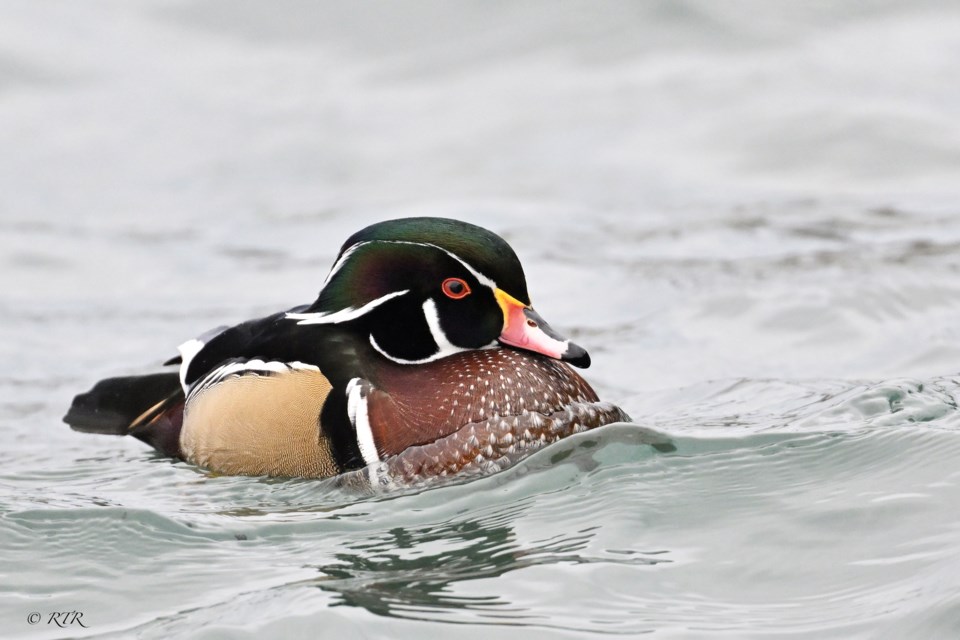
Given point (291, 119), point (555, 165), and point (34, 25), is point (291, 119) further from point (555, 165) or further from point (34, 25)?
point (34, 25)

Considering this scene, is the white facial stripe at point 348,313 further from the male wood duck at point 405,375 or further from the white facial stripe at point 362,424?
the white facial stripe at point 362,424

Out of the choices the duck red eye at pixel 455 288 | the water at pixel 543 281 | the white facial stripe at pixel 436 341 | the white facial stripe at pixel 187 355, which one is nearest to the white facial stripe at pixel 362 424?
the water at pixel 543 281

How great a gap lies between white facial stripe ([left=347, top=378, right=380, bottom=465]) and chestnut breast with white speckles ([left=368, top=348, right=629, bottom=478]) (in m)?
0.02

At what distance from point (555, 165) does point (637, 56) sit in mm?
1675

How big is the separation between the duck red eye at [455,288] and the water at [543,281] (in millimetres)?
695

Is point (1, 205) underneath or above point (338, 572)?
above

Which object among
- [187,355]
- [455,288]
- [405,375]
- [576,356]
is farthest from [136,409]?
[576,356]

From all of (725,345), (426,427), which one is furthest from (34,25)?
(426,427)

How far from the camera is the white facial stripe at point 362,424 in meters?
5.25

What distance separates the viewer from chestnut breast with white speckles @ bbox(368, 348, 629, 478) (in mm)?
5234

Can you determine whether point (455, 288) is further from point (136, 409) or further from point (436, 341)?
point (136, 409)

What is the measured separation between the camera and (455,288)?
17.8ft

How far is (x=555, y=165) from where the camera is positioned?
11.2 m

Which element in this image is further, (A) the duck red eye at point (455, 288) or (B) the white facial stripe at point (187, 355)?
(B) the white facial stripe at point (187, 355)
